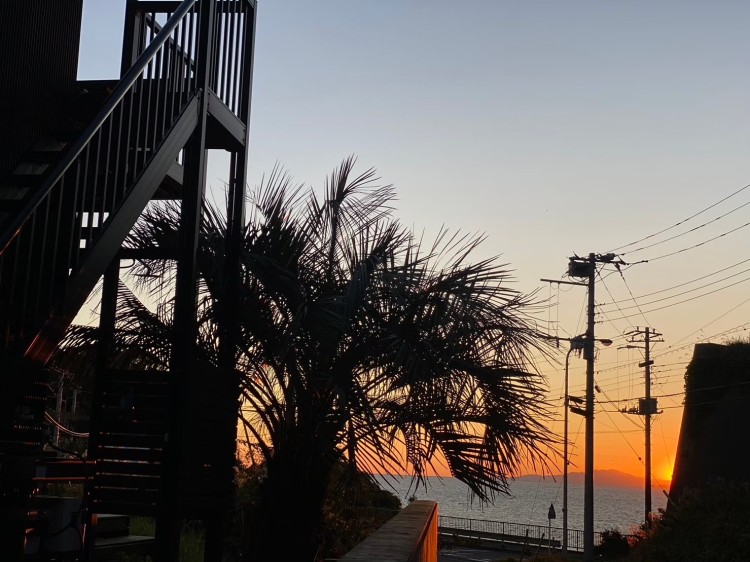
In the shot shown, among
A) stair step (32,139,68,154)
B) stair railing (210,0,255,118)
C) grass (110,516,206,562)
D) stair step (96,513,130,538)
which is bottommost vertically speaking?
grass (110,516,206,562)

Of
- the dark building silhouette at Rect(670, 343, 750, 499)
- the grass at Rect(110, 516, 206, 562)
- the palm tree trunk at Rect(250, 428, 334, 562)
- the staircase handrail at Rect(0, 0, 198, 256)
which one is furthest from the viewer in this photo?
the dark building silhouette at Rect(670, 343, 750, 499)

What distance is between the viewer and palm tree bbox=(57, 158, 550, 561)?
22.2 ft

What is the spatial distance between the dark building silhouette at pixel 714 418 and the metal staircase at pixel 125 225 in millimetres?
26851

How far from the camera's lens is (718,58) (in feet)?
37.5

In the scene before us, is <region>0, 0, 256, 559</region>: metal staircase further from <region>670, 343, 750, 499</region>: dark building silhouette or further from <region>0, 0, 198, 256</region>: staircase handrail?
<region>670, 343, 750, 499</region>: dark building silhouette

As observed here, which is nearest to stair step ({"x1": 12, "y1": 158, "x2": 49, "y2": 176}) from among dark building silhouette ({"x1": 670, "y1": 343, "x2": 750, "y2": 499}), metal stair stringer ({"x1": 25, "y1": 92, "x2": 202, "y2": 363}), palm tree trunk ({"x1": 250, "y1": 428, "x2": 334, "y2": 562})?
metal stair stringer ({"x1": 25, "y1": 92, "x2": 202, "y2": 363})

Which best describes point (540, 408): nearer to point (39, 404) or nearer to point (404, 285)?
point (404, 285)

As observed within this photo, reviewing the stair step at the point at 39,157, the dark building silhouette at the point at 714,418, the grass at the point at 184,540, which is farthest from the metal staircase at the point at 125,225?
the dark building silhouette at the point at 714,418

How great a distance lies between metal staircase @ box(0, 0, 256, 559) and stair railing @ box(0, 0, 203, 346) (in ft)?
0.04

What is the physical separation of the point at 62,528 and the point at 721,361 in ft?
103

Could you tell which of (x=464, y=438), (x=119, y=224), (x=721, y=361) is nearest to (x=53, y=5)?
(x=119, y=224)

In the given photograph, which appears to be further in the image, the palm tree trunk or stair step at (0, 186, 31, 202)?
the palm tree trunk

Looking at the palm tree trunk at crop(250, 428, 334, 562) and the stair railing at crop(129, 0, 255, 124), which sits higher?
the stair railing at crop(129, 0, 255, 124)

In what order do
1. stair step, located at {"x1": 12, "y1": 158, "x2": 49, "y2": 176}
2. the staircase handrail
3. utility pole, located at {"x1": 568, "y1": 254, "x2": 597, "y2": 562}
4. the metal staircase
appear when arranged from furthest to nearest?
1. utility pole, located at {"x1": 568, "y1": 254, "x2": 597, "y2": 562}
2. stair step, located at {"x1": 12, "y1": 158, "x2": 49, "y2": 176}
3. the metal staircase
4. the staircase handrail
